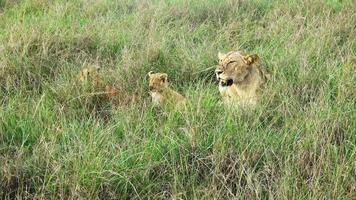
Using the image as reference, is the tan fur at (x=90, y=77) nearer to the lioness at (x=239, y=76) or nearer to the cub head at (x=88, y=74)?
the cub head at (x=88, y=74)

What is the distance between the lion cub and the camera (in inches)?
166

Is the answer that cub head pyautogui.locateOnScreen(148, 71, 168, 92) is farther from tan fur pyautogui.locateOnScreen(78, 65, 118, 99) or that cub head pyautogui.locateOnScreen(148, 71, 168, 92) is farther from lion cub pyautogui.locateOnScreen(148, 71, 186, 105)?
tan fur pyautogui.locateOnScreen(78, 65, 118, 99)

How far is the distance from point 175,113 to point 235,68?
30.1 inches

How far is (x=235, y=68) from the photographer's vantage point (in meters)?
4.36

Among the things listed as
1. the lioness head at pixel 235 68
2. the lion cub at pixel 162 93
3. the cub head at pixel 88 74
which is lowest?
the lion cub at pixel 162 93

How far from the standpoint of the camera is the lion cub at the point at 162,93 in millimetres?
4219

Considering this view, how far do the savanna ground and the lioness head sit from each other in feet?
0.57

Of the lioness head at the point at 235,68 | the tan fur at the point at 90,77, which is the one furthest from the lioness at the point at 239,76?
the tan fur at the point at 90,77

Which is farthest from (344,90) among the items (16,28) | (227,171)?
(16,28)

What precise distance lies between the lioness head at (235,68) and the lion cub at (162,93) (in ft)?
1.22

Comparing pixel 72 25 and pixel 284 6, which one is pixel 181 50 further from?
pixel 284 6

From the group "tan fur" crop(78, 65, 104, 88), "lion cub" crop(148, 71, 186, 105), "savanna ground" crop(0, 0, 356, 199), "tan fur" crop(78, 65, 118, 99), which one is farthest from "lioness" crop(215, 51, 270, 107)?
"tan fur" crop(78, 65, 104, 88)

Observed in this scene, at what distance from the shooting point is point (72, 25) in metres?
6.48

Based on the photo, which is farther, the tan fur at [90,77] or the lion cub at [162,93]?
the tan fur at [90,77]
